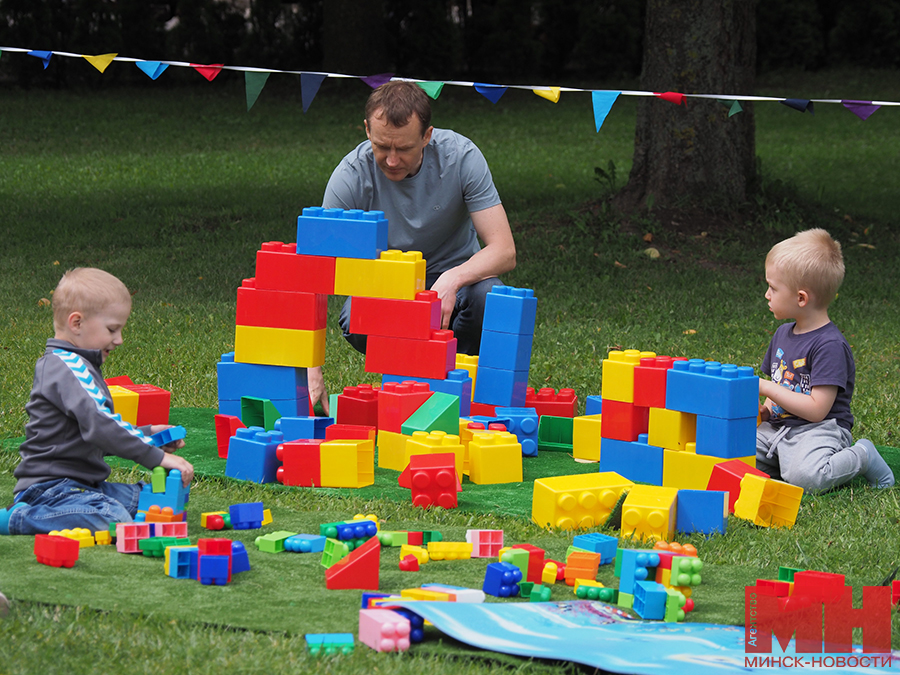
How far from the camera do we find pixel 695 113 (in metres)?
9.45

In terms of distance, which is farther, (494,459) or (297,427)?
(297,427)

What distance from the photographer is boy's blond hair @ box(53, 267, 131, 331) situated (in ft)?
11.7

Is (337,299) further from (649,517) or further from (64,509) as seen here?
(649,517)

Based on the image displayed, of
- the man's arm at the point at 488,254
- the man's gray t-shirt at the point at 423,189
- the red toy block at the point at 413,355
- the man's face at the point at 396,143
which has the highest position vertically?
the man's face at the point at 396,143

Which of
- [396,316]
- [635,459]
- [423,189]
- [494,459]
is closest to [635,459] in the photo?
[635,459]

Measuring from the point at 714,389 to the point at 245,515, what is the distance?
1.75m

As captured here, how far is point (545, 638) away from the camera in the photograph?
2670 millimetres

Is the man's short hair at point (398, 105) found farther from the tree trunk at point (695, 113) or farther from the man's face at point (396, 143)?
the tree trunk at point (695, 113)

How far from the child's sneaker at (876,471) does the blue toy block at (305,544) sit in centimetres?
226

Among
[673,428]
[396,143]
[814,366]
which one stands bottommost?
[673,428]

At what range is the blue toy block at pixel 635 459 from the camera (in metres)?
4.26

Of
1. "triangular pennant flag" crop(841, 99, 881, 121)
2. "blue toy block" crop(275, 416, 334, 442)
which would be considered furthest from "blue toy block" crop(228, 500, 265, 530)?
"triangular pennant flag" crop(841, 99, 881, 121)

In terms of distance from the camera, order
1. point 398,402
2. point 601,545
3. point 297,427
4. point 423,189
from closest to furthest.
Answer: point 601,545 < point 398,402 < point 297,427 < point 423,189

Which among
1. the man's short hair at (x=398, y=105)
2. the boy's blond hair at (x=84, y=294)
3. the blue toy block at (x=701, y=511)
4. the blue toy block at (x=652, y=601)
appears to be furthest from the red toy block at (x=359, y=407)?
the blue toy block at (x=652, y=601)
